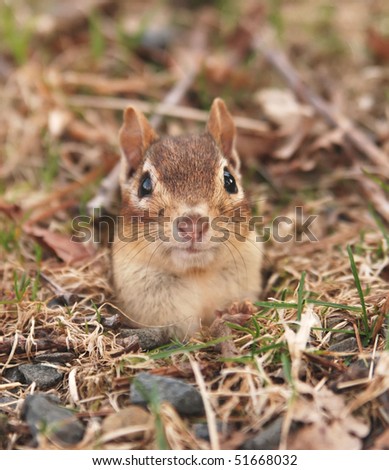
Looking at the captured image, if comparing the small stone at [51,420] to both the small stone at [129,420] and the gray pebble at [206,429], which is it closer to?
the small stone at [129,420]

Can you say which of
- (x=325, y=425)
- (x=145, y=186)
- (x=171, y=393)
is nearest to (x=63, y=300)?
(x=145, y=186)

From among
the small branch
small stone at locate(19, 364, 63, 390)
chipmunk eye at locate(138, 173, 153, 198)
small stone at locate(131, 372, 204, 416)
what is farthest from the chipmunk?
the small branch

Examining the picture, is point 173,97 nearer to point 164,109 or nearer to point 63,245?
point 164,109

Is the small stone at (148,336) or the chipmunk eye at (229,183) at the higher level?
the chipmunk eye at (229,183)

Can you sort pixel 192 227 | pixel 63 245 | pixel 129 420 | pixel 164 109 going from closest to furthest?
pixel 129 420
pixel 192 227
pixel 63 245
pixel 164 109

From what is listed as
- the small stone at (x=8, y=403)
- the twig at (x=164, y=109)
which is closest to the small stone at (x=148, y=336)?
the small stone at (x=8, y=403)

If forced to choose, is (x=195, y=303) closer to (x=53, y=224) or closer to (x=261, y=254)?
(x=261, y=254)
